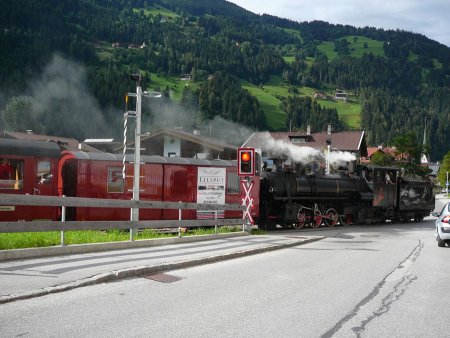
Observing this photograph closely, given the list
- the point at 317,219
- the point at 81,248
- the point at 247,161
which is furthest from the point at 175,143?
the point at 81,248

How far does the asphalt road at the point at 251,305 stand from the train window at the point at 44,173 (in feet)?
28.4

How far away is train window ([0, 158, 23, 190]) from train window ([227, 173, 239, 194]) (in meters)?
8.03

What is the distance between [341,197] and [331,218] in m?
1.16

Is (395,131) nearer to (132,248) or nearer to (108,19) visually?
(108,19)

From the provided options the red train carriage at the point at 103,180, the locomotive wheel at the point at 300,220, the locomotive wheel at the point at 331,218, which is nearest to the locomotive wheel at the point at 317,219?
the locomotive wheel at the point at 331,218

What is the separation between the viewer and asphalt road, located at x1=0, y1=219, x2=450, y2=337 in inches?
223

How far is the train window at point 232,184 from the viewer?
70.6 feet

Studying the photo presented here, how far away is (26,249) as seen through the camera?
911 centimetres

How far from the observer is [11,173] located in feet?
54.1

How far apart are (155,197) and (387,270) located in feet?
35.8

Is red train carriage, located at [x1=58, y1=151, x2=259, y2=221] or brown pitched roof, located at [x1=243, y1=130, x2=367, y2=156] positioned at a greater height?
brown pitched roof, located at [x1=243, y1=130, x2=367, y2=156]

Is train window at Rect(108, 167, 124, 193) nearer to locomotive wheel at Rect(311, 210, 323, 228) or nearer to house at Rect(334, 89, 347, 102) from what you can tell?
locomotive wheel at Rect(311, 210, 323, 228)

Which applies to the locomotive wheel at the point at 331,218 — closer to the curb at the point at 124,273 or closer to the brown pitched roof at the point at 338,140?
the curb at the point at 124,273

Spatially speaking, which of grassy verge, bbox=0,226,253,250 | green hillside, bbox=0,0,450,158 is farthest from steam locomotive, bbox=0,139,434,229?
A: grassy verge, bbox=0,226,253,250
